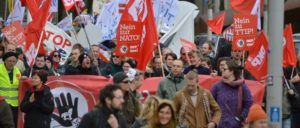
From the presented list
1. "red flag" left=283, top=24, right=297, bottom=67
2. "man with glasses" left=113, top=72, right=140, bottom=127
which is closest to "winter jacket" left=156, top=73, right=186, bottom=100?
"man with glasses" left=113, top=72, right=140, bottom=127

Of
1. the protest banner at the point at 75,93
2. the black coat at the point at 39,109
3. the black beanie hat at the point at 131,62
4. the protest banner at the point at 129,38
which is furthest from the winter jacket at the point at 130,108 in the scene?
the protest banner at the point at 129,38

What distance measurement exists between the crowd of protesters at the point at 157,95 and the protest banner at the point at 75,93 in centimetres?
37

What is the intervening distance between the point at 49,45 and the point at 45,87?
599cm

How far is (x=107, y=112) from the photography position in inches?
310

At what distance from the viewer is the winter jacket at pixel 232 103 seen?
36.5 ft

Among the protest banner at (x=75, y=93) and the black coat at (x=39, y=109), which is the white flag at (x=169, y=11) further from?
the black coat at (x=39, y=109)

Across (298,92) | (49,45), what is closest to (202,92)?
(298,92)

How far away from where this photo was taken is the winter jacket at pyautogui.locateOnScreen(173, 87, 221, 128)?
10734 mm

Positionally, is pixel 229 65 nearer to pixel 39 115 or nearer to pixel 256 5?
pixel 39 115

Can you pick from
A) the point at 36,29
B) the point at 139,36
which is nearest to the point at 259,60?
the point at 139,36

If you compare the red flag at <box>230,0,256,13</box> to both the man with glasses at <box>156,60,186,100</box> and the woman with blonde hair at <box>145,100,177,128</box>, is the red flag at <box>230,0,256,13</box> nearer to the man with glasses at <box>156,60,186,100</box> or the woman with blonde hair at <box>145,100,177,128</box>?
the man with glasses at <box>156,60,186,100</box>

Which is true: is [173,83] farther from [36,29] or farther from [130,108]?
[36,29]

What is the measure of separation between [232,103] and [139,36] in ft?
11.1

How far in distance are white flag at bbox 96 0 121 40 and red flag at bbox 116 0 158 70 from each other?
367 cm
